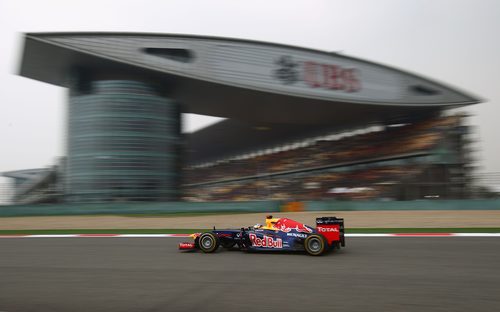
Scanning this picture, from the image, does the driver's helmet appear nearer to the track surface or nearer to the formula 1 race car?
the formula 1 race car

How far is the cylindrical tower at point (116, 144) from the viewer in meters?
26.5

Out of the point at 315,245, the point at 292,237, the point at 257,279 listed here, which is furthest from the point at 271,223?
the point at 257,279

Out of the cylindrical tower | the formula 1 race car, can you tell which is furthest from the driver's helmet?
the cylindrical tower

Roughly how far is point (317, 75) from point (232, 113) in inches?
351

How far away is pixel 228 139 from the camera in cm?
5566

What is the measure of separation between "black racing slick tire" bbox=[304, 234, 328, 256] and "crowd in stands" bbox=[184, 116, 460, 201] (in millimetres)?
20054

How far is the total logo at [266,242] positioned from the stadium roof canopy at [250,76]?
21065 millimetres

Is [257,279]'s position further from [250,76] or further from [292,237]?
[250,76]

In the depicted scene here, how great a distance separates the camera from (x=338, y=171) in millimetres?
35938

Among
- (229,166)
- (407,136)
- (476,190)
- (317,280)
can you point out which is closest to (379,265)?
(317,280)

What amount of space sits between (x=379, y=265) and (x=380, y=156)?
29.9 metres

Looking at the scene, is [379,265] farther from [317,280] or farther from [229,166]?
[229,166]

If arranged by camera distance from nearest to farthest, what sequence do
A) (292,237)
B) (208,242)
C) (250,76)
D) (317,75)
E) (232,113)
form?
(292,237) < (208,242) < (250,76) < (317,75) < (232,113)

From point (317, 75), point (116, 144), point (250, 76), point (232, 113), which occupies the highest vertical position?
point (317, 75)
